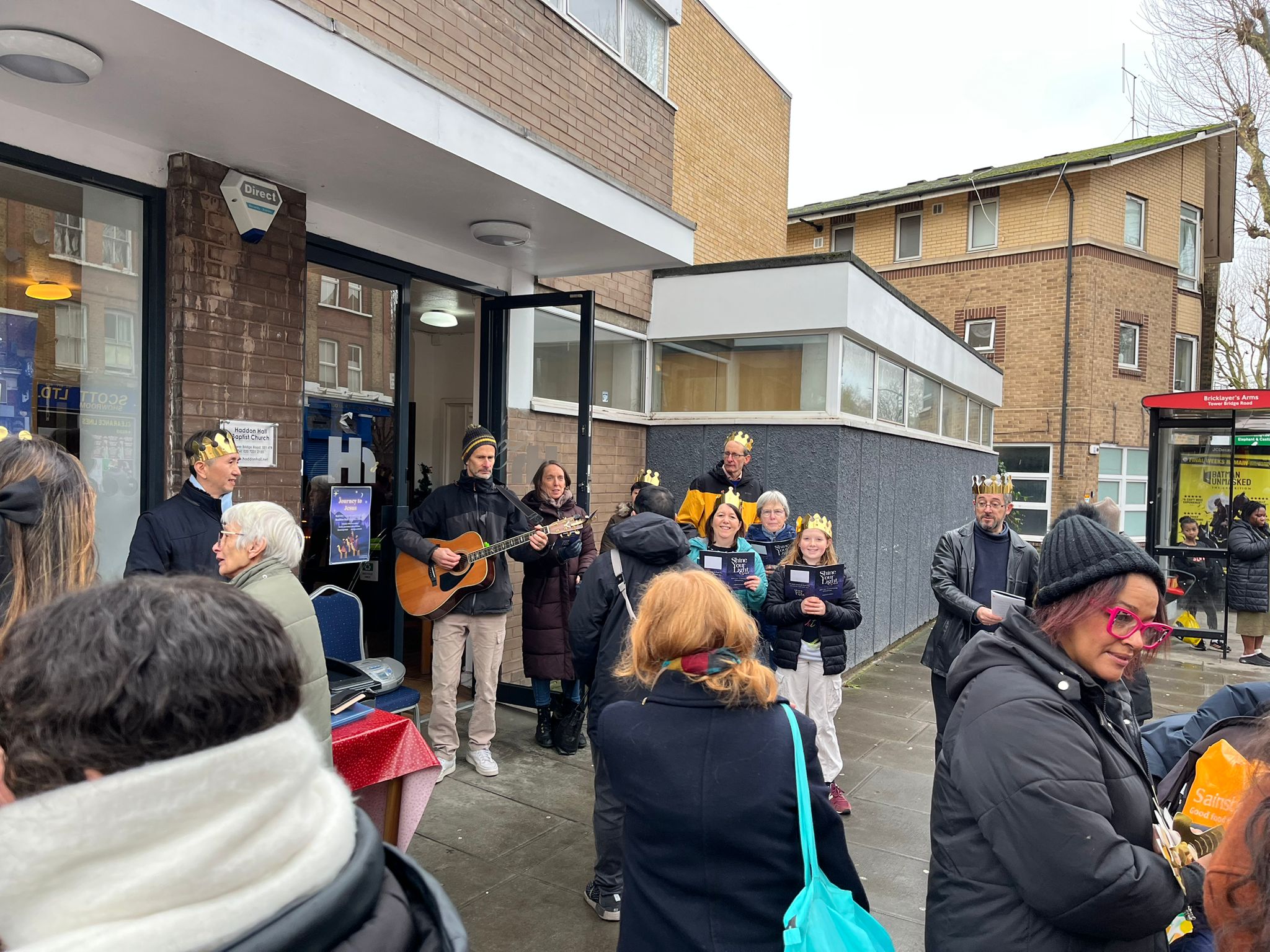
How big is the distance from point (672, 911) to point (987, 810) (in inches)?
33.1

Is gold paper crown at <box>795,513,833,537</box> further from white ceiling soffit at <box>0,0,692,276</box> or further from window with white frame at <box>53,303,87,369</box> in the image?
window with white frame at <box>53,303,87,369</box>

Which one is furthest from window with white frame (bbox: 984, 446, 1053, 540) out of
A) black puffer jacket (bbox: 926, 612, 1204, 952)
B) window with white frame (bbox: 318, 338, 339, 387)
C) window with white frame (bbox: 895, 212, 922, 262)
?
black puffer jacket (bbox: 926, 612, 1204, 952)

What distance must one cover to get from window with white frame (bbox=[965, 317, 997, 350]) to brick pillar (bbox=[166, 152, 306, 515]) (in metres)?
18.9

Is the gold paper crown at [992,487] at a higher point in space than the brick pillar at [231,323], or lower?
lower

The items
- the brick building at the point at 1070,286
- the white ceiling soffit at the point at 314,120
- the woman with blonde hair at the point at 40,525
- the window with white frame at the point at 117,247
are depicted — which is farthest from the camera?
the brick building at the point at 1070,286

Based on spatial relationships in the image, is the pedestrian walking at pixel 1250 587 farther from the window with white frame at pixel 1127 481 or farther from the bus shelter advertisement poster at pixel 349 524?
the window with white frame at pixel 1127 481

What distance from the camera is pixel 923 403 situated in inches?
411

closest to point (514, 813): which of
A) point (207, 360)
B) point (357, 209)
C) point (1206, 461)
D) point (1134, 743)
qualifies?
point (207, 360)

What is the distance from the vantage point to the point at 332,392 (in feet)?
18.3

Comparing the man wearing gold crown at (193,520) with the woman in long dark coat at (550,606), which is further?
the woman in long dark coat at (550,606)

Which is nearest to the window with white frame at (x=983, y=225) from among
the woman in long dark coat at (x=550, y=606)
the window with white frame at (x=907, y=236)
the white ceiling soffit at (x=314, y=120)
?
the window with white frame at (x=907, y=236)

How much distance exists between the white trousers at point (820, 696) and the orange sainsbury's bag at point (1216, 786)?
271 centimetres

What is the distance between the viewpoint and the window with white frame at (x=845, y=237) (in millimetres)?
22500

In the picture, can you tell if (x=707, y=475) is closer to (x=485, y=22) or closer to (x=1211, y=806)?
(x=485, y=22)
